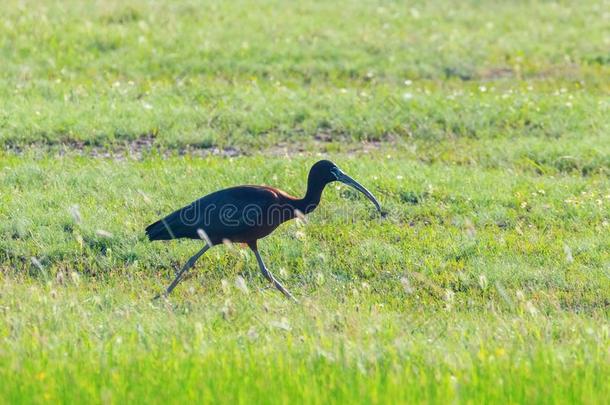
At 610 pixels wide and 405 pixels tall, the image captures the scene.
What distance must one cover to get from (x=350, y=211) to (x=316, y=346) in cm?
447

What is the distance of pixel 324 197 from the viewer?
11734 millimetres

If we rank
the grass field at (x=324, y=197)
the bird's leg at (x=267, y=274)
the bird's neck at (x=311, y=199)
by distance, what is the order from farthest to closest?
the bird's neck at (x=311, y=199), the bird's leg at (x=267, y=274), the grass field at (x=324, y=197)

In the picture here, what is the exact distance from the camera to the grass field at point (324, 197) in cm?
689

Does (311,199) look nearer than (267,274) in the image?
No

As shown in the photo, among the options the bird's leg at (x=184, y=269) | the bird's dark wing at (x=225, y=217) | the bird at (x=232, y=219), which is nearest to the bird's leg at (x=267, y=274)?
the bird at (x=232, y=219)

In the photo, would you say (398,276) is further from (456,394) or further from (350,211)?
(456,394)

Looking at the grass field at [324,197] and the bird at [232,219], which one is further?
the bird at [232,219]

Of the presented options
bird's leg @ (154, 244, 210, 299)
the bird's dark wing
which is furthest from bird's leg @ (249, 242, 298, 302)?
bird's leg @ (154, 244, 210, 299)

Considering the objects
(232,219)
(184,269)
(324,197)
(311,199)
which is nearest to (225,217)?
(232,219)

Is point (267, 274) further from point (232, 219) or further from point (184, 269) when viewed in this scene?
point (184, 269)

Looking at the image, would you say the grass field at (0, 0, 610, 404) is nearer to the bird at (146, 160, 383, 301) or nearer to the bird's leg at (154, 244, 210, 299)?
the bird's leg at (154, 244, 210, 299)

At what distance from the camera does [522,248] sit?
34.6 ft

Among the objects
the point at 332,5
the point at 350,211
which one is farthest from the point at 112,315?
the point at 332,5

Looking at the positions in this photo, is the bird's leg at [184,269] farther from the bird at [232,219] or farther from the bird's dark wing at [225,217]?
the bird's dark wing at [225,217]
